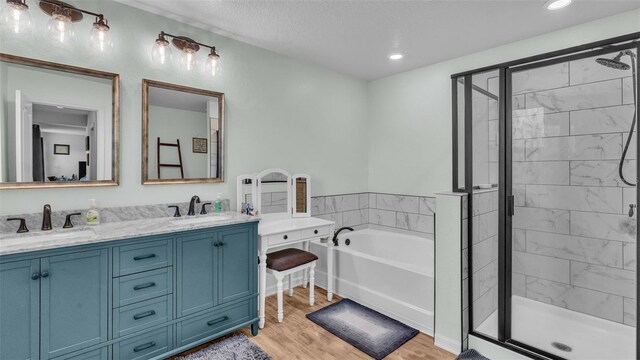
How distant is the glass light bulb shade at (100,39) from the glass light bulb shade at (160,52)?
0.28 meters

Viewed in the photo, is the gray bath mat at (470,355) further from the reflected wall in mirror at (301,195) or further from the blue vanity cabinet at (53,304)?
the blue vanity cabinet at (53,304)

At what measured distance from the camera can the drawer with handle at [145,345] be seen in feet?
6.17

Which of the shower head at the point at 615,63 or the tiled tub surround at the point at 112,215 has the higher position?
the shower head at the point at 615,63

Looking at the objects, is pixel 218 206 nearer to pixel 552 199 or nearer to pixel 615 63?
pixel 552 199

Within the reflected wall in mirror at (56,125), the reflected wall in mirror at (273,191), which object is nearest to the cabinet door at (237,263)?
the reflected wall in mirror at (273,191)

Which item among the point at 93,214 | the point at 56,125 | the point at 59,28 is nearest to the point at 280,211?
the point at 93,214

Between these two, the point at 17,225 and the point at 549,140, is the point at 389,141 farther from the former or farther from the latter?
the point at 17,225

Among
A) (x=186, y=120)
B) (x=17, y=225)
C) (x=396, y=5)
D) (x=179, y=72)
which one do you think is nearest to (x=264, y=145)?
(x=186, y=120)

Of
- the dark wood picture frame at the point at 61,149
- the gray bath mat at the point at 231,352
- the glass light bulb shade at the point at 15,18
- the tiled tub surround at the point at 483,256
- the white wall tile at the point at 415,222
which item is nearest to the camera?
the glass light bulb shade at the point at 15,18

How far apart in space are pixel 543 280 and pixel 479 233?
112cm

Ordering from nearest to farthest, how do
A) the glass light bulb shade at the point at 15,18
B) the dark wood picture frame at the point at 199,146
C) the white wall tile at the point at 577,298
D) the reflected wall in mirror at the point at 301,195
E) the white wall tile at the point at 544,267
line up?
the glass light bulb shade at the point at 15,18, the white wall tile at the point at 577,298, the dark wood picture frame at the point at 199,146, the white wall tile at the point at 544,267, the reflected wall in mirror at the point at 301,195

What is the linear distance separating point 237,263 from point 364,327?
1190 millimetres

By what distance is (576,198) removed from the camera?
2.70 metres

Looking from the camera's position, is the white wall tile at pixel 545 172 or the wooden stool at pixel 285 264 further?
the white wall tile at pixel 545 172
